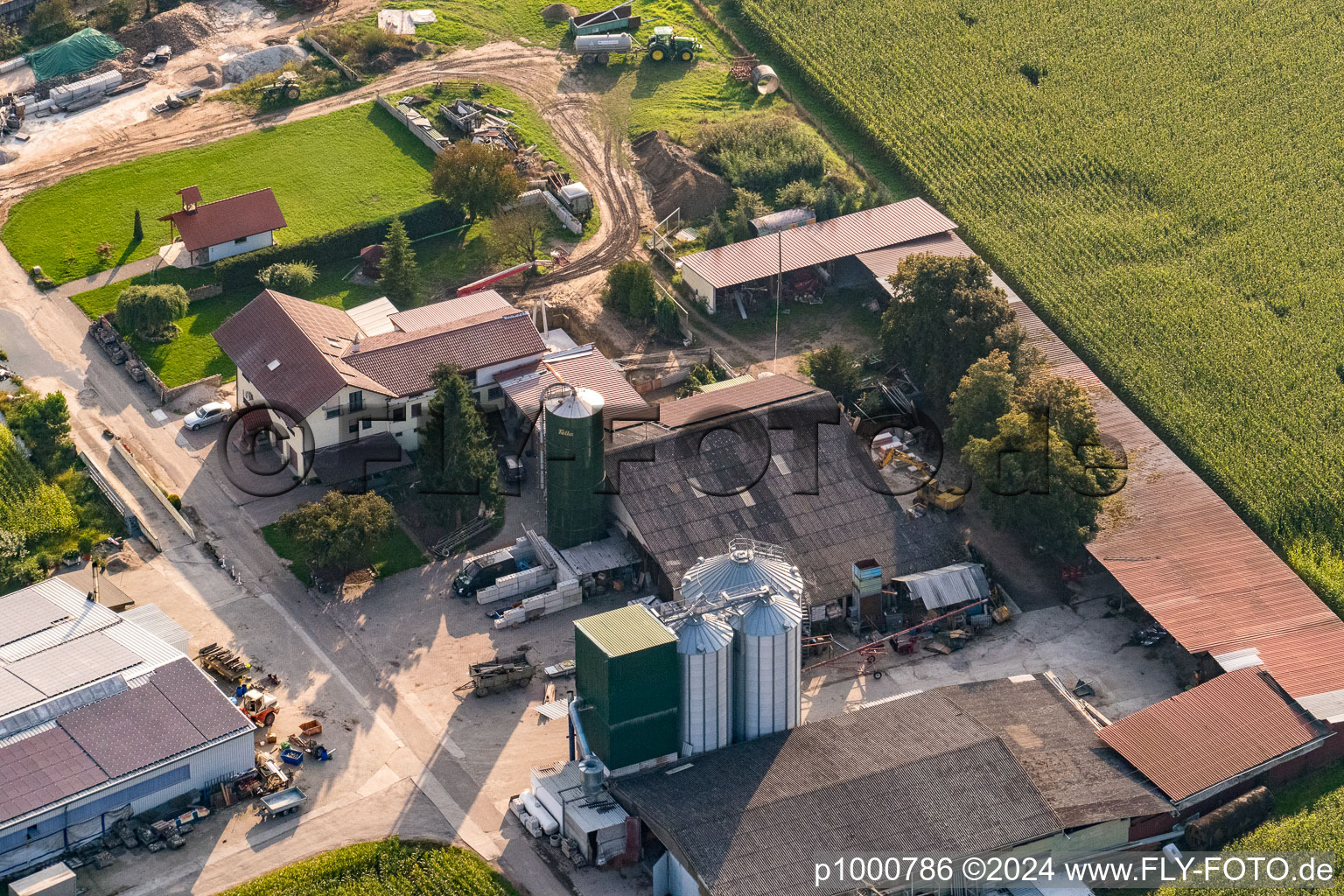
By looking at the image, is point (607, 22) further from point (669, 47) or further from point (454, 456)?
point (454, 456)

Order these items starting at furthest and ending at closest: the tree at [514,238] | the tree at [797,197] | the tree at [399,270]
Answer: the tree at [797,197] → the tree at [514,238] → the tree at [399,270]

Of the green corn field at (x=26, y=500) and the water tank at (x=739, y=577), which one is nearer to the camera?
the water tank at (x=739, y=577)

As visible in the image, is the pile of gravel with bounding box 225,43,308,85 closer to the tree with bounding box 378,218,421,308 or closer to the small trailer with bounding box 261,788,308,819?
the tree with bounding box 378,218,421,308

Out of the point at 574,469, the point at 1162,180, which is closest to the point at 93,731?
the point at 574,469

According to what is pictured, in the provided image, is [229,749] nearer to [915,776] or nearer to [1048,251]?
[915,776]

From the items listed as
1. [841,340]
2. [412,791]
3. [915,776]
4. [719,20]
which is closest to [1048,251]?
[841,340]

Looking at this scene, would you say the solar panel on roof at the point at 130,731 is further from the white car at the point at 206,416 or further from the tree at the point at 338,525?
the white car at the point at 206,416

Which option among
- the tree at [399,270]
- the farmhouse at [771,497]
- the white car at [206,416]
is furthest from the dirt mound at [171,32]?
the farmhouse at [771,497]
